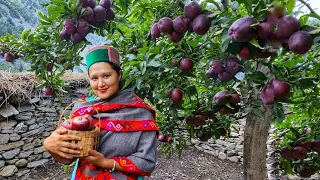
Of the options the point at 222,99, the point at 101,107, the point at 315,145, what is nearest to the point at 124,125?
the point at 101,107

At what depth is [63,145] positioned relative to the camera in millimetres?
1108

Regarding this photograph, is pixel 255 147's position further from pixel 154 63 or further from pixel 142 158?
pixel 154 63

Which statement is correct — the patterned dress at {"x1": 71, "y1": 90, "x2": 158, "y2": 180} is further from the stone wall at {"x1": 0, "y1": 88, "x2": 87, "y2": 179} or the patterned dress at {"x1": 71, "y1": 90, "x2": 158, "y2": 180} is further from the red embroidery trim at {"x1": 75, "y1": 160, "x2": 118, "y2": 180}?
the stone wall at {"x1": 0, "y1": 88, "x2": 87, "y2": 179}

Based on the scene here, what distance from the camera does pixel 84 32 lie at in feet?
4.05

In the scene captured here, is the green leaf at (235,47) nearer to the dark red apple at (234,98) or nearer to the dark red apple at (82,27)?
the dark red apple at (234,98)

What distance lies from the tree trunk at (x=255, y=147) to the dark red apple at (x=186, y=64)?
0.62 m

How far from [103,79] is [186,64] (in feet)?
1.41

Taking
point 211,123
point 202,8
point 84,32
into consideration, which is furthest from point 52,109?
point 202,8

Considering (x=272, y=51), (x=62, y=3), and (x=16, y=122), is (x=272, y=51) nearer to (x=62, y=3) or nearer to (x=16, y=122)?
(x=62, y=3)

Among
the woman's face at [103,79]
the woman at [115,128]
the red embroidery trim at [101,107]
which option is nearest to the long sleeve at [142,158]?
the woman at [115,128]

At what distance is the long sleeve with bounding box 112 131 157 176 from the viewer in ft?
4.04

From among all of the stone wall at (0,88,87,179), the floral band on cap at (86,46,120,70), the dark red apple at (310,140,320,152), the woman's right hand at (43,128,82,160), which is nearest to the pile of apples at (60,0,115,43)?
the floral band on cap at (86,46,120,70)

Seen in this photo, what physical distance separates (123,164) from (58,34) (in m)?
0.76

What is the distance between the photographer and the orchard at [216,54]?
0.70 m
